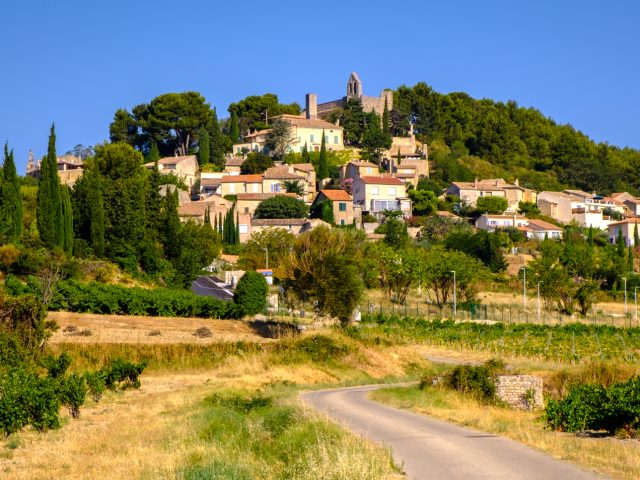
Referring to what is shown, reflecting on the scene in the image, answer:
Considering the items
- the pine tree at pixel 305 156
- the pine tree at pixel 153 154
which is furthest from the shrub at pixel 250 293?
the pine tree at pixel 305 156

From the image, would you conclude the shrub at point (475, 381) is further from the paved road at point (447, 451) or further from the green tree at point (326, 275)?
the green tree at point (326, 275)

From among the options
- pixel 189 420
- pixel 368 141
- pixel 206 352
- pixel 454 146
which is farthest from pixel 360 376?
pixel 454 146

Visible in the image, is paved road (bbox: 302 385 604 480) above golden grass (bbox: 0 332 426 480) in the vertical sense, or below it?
above

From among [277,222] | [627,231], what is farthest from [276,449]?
[627,231]

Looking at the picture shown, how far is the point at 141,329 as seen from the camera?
4484 centimetres

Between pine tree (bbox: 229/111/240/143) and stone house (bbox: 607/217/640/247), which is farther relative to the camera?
pine tree (bbox: 229/111/240/143)

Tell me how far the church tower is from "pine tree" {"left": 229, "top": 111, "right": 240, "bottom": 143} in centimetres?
2167

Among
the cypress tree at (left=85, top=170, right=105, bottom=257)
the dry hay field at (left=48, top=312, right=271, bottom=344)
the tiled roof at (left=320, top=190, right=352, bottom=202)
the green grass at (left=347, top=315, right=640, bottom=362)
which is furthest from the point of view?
the tiled roof at (left=320, top=190, right=352, bottom=202)

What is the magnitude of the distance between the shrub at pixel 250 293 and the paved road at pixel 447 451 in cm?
2880

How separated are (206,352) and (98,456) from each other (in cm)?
2096

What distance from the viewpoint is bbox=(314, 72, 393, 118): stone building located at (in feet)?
477

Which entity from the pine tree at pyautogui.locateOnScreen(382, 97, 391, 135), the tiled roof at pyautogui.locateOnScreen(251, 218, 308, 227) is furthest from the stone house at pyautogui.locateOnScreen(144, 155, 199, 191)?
the pine tree at pyautogui.locateOnScreen(382, 97, 391, 135)

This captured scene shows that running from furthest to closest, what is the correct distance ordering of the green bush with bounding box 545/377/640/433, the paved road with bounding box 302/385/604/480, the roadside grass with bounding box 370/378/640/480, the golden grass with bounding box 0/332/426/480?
the green bush with bounding box 545/377/640/433, the roadside grass with bounding box 370/378/640/480, the golden grass with bounding box 0/332/426/480, the paved road with bounding box 302/385/604/480

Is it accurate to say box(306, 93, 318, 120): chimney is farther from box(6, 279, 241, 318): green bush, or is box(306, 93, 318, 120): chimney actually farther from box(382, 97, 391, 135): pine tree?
box(6, 279, 241, 318): green bush
